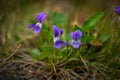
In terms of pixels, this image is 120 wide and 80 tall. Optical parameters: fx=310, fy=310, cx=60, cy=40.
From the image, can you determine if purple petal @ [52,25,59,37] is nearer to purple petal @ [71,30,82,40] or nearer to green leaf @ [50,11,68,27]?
purple petal @ [71,30,82,40]

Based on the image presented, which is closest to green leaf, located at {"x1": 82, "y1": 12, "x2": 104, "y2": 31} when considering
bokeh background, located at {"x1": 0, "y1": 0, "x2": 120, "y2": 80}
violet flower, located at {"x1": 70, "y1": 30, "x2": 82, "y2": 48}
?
bokeh background, located at {"x1": 0, "y1": 0, "x2": 120, "y2": 80}

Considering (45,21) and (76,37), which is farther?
(45,21)

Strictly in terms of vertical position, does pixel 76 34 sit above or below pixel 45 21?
below

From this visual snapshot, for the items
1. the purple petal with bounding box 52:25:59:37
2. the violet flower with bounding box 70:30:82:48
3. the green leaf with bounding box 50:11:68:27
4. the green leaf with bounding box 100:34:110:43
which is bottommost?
the violet flower with bounding box 70:30:82:48

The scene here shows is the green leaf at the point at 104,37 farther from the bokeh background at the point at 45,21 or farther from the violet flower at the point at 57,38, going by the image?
the violet flower at the point at 57,38

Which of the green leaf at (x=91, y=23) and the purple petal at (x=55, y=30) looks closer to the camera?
the purple petal at (x=55, y=30)

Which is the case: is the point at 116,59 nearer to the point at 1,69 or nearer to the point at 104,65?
the point at 104,65

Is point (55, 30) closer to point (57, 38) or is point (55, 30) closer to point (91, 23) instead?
point (57, 38)

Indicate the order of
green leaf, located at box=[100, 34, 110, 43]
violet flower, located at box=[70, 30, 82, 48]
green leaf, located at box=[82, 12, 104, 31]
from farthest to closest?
green leaf, located at box=[100, 34, 110, 43] → green leaf, located at box=[82, 12, 104, 31] → violet flower, located at box=[70, 30, 82, 48]

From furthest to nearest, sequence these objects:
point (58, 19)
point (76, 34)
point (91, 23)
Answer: point (58, 19), point (91, 23), point (76, 34)

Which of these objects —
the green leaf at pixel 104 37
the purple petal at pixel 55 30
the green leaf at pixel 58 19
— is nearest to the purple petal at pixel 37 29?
the purple petal at pixel 55 30

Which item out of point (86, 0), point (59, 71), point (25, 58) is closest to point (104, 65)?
point (59, 71)

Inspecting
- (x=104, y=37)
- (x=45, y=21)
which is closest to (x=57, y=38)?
(x=45, y=21)
